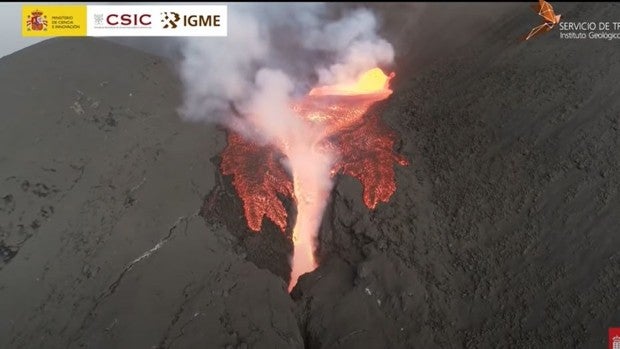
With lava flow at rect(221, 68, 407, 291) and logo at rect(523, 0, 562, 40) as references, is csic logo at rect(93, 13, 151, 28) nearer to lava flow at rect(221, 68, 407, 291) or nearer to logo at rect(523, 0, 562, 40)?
lava flow at rect(221, 68, 407, 291)

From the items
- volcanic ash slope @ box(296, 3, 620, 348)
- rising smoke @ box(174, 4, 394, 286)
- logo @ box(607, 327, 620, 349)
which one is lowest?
logo @ box(607, 327, 620, 349)

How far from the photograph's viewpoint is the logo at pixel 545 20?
51.2 ft

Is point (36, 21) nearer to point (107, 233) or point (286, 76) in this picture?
point (286, 76)

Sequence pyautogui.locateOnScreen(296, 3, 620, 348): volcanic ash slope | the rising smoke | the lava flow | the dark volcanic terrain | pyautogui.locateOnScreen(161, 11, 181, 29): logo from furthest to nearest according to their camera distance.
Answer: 1. pyautogui.locateOnScreen(161, 11, 181, 29): logo
2. the rising smoke
3. the lava flow
4. pyautogui.locateOnScreen(296, 3, 620, 348): volcanic ash slope
5. the dark volcanic terrain

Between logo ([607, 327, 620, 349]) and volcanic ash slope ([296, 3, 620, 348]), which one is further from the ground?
volcanic ash slope ([296, 3, 620, 348])

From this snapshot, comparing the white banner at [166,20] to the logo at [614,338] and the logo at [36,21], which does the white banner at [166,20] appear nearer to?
the logo at [36,21]

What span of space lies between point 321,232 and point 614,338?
6795 millimetres

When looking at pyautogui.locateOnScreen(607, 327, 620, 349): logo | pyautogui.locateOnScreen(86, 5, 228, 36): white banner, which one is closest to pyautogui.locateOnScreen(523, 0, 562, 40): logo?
pyautogui.locateOnScreen(607, 327, 620, 349): logo

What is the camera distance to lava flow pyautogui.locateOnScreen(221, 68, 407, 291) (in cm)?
1228

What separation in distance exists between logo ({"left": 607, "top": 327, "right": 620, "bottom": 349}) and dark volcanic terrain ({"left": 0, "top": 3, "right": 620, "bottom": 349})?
17 cm

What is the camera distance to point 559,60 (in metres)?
13.6

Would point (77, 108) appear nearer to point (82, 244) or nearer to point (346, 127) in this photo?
point (82, 244)

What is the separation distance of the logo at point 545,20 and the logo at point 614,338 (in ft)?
33.4

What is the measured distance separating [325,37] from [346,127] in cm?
699
